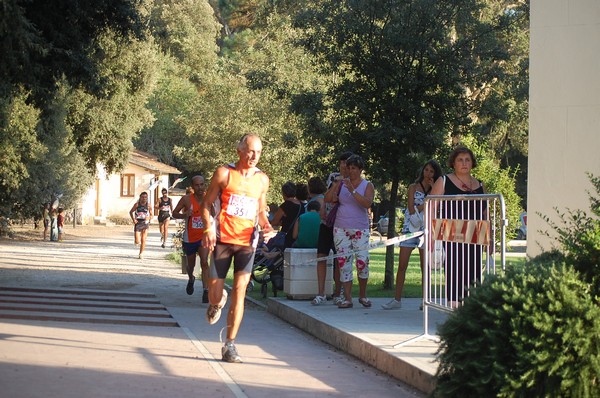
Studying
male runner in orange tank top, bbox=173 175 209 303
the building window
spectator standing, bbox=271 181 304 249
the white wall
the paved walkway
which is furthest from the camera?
the building window

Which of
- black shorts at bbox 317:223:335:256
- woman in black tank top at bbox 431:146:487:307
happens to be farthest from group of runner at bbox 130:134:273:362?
black shorts at bbox 317:223:335:256

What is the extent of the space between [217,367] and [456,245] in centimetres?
247

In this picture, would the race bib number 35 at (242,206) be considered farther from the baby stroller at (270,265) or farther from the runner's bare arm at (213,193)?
the baby stroller at (270,265)

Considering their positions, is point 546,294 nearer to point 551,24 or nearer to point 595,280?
Result: point 595,280

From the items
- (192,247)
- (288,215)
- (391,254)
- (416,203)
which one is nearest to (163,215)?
(391,254)

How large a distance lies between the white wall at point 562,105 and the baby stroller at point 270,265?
6.32 meters

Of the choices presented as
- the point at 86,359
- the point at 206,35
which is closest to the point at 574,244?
the point at 86,359

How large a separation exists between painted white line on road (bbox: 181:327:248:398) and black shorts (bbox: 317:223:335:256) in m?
2.87

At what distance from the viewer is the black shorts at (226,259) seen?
31.5ft

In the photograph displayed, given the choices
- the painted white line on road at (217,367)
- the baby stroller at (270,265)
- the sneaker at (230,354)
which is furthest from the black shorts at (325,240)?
the sneaker at (230,354)

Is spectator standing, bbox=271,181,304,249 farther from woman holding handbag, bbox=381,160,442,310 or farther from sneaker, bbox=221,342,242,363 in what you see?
sneaker, bbox=221,342,242,363

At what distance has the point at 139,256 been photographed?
93.0 feet

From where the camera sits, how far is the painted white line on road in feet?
25.6

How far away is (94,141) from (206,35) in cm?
3476
